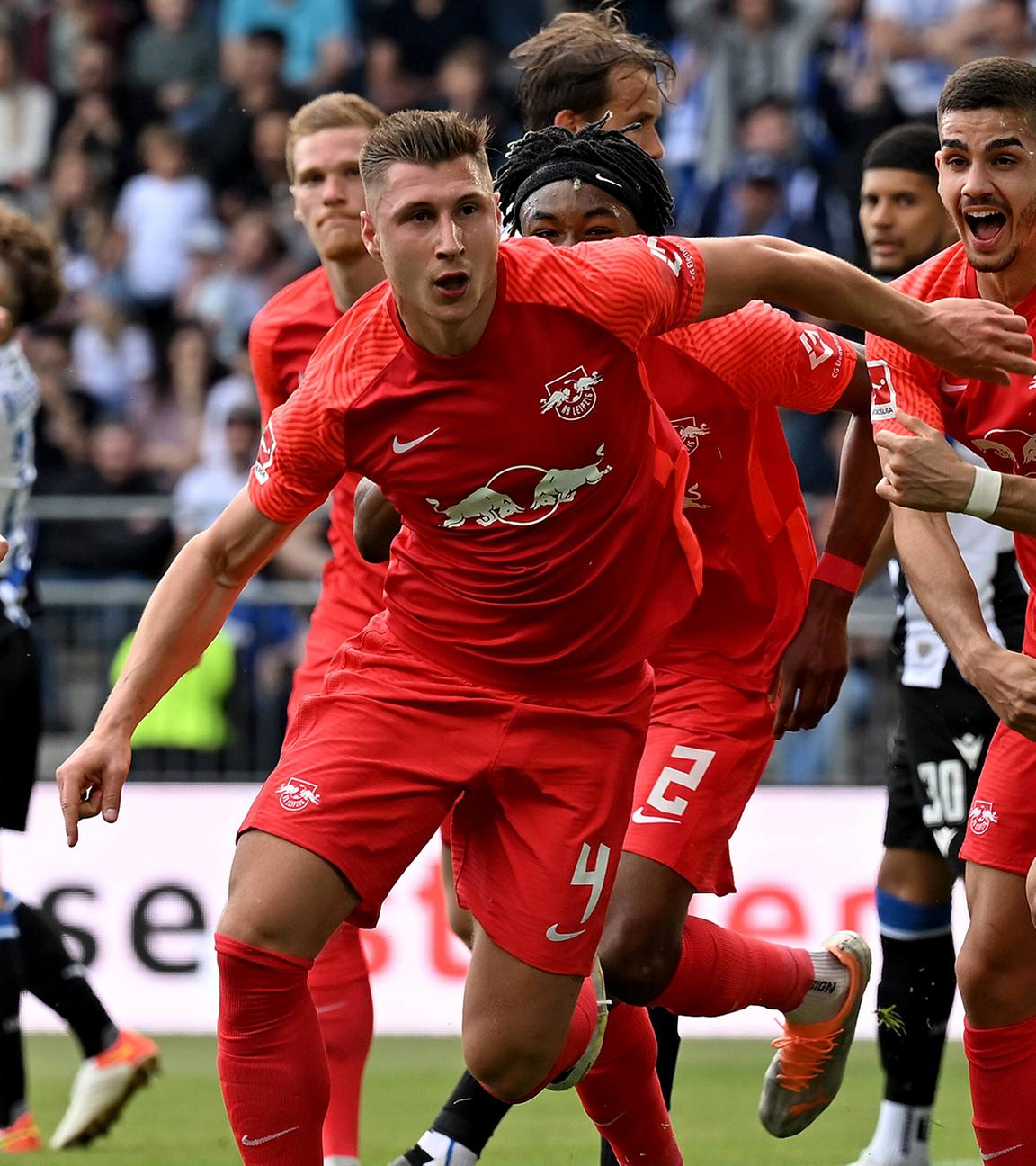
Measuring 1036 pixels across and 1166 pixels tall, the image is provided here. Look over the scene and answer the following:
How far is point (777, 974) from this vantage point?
593 centimetres

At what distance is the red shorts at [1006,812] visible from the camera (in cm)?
506

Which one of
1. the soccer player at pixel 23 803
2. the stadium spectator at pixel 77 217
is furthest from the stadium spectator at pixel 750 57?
the soccer player at pixel 23 803

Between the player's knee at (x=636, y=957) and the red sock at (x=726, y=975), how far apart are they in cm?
14

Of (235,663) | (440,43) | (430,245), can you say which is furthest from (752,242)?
(440,43)

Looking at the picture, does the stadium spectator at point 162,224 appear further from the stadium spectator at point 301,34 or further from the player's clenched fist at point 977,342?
the player's clenched fist at point 977,342

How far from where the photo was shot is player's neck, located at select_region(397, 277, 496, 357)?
181 inches

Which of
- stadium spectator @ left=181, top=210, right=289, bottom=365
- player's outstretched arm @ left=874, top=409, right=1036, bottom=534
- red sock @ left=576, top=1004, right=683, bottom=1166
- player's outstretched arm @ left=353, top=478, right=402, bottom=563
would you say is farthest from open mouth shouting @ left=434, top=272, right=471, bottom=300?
stadium spectator @ left=181, top=210, right=289, bottom=365

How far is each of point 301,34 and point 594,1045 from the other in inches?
425

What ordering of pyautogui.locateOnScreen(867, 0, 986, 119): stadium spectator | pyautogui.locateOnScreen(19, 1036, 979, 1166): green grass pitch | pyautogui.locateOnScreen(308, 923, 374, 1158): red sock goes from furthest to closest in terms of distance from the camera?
pyautogui.locateOnScreen(867, 0, 986, 119): stadium spectator, pyautogui.locateOnScreen(19, 1036, 979, 1166): green grass pitch, pyautogui.locateOnScreen(308, 923, 374, 1158): red sock

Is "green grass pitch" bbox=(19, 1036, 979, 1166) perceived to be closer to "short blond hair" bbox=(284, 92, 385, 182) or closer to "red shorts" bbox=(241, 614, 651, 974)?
"red shorts" bbox=(241, 614, 651, 974)

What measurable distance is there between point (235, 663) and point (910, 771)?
5125mm

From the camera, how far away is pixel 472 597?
4902 mm

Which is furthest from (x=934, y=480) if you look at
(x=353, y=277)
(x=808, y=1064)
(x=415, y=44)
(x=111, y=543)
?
(x=415, y=44)

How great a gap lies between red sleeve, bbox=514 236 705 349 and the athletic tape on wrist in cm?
123
